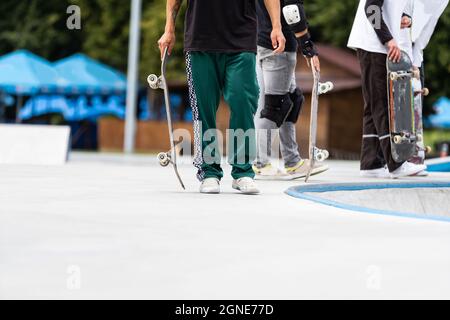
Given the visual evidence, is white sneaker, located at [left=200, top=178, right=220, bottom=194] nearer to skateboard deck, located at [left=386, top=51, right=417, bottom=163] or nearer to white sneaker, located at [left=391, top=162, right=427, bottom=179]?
skateboard deck, located at [left=386, top=51, right=417, bottom=163]

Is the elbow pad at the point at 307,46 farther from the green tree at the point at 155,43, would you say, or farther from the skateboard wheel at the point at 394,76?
the green tree at the point at 155,43

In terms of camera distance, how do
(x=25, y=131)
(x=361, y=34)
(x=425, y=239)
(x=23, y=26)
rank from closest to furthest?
(x=425, y=239)
(x=361, y=34)
(x=25, y=131)
(x=23, y=26)

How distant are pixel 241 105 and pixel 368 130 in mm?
2809

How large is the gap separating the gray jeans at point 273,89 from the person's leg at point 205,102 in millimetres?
1618

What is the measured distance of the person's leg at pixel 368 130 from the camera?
9.34 metres

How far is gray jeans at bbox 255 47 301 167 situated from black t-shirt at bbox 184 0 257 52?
1698 millimetres

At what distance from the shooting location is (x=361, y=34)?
9.27 m

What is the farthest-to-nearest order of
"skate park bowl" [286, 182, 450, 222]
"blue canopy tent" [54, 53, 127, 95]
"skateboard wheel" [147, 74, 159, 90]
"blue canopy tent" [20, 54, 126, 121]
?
"blue canopy tent" [20, 54, 126, 121], "blue canopy tent" [54, 53, 127, 95], "skate park bowl" [286, 182, 450, 222], "skateboard wheel" [147, 74, 159, 90]

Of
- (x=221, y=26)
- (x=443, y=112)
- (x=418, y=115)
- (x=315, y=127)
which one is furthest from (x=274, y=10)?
(x=443, y=112)

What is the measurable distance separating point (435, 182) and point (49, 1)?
33.6m

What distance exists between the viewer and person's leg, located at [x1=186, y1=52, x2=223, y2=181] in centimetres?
709

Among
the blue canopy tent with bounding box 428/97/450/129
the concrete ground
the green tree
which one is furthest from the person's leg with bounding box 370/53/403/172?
the green tree
